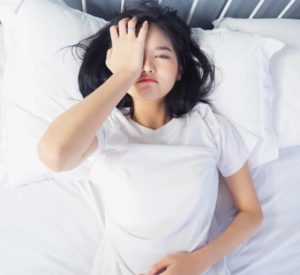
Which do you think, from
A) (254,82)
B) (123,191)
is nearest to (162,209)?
(123,191)

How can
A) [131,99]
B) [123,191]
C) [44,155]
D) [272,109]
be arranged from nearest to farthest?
1. [44,155]
2. [123,191]
3. [131,99]
4. [272,109]

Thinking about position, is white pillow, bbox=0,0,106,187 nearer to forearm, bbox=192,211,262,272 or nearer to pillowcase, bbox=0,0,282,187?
pillowcase, bbox=0,0,282,187

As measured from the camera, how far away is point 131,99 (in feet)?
3.32

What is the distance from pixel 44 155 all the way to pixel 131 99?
1.24 feet

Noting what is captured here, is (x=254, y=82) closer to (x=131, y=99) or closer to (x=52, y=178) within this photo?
(x=131, y=99)

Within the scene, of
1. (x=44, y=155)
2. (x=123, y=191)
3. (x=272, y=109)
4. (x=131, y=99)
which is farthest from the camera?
(x=272, y=109)

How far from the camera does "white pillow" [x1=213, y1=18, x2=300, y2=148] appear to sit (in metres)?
1.09

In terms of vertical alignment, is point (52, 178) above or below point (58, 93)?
below

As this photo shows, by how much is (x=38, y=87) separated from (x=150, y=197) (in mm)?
488

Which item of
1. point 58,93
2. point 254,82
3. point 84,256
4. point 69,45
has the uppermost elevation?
point 254,82

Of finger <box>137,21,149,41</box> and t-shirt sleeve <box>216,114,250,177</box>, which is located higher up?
finger <box>137,21,149,41</box>

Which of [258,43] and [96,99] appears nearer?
[96,99]

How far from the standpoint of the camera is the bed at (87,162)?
98cm

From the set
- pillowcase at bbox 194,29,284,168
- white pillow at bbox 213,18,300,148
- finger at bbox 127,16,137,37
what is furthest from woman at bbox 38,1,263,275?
white pillow at bbox 213,18,300,148
